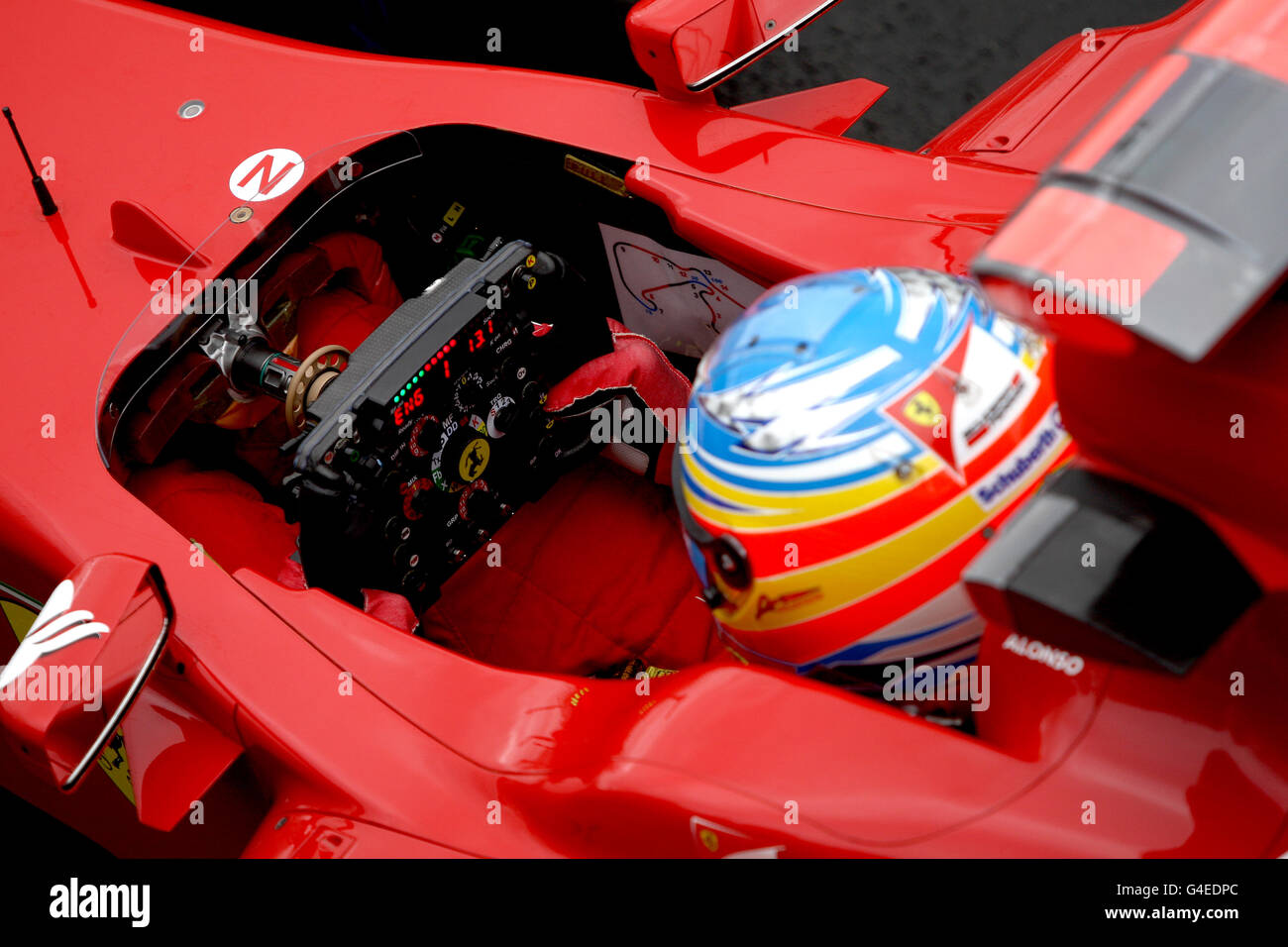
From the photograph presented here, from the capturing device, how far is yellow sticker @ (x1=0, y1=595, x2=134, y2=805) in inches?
73.1

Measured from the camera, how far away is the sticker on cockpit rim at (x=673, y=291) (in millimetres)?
2021

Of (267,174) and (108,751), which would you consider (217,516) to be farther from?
(267,174)

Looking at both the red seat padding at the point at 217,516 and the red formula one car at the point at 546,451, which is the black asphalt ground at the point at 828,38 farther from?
the red seat padding at the point at 217,516

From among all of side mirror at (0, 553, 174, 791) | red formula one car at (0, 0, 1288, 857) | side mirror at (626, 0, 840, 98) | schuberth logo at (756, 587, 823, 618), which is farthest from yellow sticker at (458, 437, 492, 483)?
side mirror at (626, 0, 840, 98)

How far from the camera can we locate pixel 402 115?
2199 mm

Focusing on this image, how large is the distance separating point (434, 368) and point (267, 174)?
707 mm

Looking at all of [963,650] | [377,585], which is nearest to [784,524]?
[963,650]

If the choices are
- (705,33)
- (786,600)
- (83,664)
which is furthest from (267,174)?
(786,600)

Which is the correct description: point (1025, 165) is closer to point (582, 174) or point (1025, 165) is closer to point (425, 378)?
point (582, 174)

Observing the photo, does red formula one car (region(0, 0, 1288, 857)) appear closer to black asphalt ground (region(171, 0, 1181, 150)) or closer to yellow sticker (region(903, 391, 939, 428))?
yellow sticker (region(903, 391, 939, 428))

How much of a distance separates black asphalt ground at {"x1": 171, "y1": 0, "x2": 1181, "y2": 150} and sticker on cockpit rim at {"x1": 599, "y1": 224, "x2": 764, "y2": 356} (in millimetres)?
1444

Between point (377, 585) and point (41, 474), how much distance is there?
53 centimetres

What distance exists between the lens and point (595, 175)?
2.07 meters

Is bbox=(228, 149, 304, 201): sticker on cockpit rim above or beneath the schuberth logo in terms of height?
above
